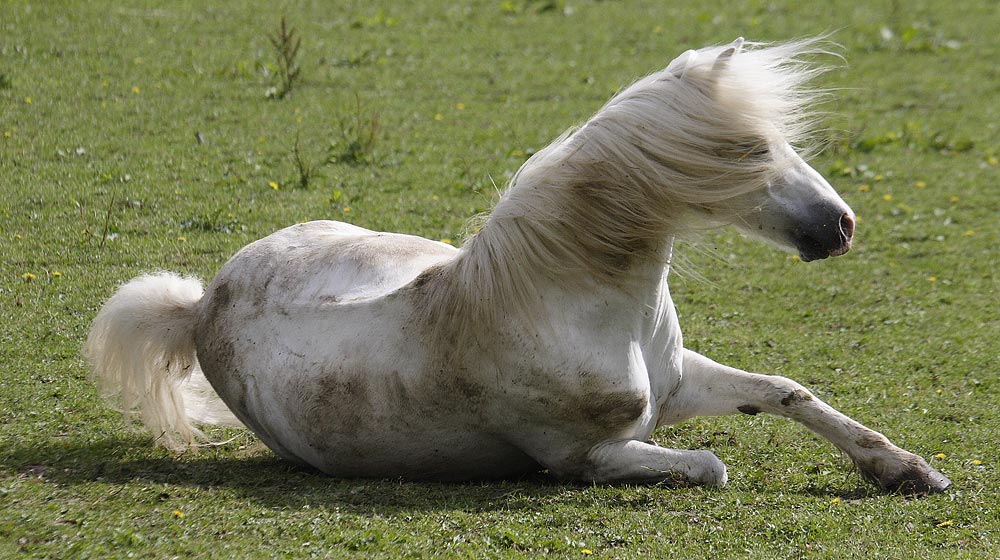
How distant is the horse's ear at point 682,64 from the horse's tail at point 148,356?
8.18 ft

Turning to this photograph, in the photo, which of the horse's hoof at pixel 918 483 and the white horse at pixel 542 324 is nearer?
the white horse at pixel 542 324

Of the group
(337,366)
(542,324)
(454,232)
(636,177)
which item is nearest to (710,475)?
(542,324)

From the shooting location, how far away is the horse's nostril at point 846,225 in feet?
14.2

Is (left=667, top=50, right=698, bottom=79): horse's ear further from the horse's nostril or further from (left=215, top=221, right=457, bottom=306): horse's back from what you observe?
(left=215, top=221, right=457, bottom=306): horse's back

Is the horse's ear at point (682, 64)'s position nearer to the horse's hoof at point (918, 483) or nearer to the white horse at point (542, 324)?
the white horse at point (542, 324)

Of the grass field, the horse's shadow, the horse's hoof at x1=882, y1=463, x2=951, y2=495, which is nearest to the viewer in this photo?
the grass field

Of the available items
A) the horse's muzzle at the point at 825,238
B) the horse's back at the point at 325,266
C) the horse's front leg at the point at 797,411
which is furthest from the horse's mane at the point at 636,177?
the horse's front leg at the point at 797,411

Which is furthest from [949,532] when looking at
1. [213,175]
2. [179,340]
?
[213,175]

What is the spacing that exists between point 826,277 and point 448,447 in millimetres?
4450

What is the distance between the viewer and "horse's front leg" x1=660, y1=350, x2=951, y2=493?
15.2ft

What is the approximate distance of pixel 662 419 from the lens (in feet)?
16.9

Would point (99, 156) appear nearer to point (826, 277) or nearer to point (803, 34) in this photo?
point (826, 277)

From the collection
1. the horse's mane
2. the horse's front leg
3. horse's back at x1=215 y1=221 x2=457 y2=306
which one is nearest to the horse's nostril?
the horse's mane

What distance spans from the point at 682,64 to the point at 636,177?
48cm
